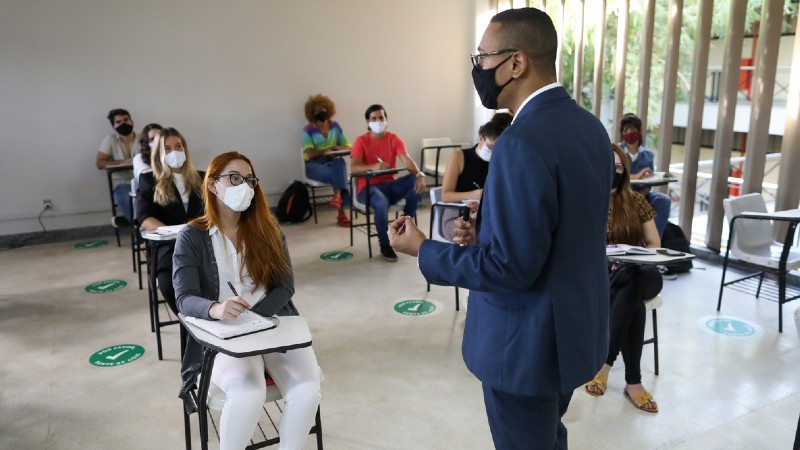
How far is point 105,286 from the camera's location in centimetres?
464

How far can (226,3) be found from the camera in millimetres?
6445

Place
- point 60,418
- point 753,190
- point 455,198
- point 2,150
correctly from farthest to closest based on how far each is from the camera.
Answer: point 2,150 < point 753,190 < point 455,198 < point 60,418

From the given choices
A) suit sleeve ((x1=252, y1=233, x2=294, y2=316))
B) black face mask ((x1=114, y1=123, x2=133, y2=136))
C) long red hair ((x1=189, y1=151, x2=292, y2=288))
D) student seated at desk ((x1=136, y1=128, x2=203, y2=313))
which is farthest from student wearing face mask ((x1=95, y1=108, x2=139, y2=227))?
suit sleeve ((x1=252, y1=233, x2=294, y2=316))

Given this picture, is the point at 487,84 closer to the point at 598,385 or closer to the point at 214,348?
the point at 214,348

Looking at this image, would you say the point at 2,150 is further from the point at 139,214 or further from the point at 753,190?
the point at 753,190

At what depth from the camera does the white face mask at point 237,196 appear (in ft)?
7.72

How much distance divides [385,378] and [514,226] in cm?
202

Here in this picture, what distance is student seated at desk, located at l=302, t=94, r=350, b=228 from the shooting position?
6629 mm

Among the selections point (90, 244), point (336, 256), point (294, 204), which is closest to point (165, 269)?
point (336, 256)

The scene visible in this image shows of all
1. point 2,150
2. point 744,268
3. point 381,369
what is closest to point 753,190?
point 744,268

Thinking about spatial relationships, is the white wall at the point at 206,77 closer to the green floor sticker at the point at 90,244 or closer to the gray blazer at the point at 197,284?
the green floor sticker at the point at 90,244

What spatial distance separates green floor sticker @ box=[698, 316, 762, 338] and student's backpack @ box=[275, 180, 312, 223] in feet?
14.0

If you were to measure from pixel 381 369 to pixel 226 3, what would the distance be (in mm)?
4862

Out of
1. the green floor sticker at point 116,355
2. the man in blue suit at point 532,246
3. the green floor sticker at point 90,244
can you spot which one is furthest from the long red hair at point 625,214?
the green floor sticker at point 90,244
